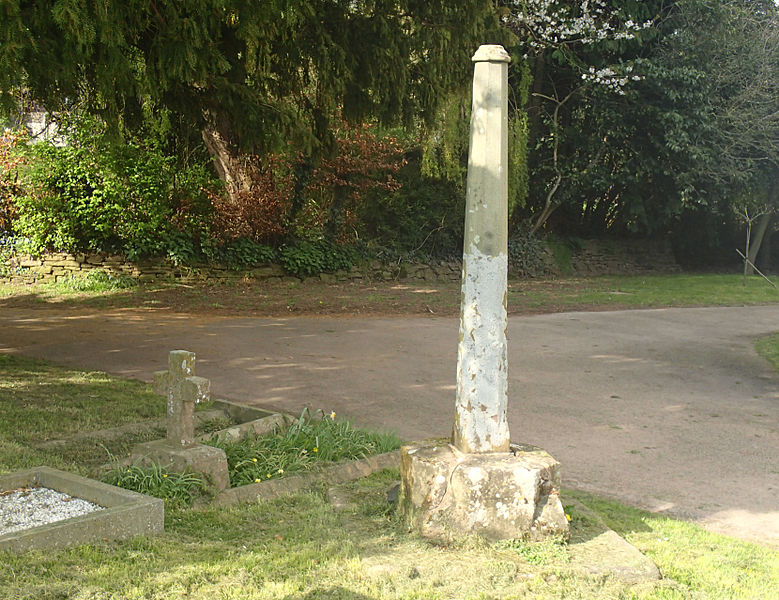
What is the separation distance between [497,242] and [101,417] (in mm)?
4090

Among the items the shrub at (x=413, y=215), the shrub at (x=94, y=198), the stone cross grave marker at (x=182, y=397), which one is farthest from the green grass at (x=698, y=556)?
the shrub at (x=413, y=215)

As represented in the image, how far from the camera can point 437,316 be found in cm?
1573

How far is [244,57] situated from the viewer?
33.1 feet

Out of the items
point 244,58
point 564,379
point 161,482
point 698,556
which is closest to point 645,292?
point 564,379

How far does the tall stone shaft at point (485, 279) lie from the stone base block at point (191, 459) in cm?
156

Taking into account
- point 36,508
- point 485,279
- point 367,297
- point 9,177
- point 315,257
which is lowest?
point 36,508

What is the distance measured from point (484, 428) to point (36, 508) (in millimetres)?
2604

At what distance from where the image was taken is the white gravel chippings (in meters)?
4.59

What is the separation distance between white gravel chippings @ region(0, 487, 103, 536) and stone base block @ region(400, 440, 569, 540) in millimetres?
1865

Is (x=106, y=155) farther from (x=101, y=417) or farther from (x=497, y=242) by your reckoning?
(x=497, y=242)

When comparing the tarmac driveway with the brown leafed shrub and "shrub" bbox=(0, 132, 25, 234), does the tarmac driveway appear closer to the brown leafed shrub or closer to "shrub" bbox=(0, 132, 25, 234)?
"shrub" bbox=(0, 132, 25, 234)

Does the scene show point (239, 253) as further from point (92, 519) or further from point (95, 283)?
point (92, 519)

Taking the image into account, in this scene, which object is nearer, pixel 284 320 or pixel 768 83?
pixel 284 320

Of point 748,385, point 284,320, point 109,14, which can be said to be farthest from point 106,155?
point 748,385
